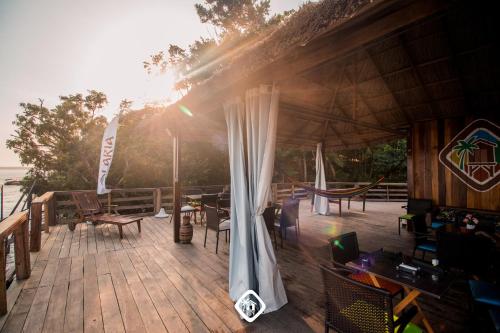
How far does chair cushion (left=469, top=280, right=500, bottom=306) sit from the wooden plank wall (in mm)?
3525

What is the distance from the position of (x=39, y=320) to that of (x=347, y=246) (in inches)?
118

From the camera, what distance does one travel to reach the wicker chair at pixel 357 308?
1.23m

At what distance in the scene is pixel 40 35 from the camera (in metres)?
5.27

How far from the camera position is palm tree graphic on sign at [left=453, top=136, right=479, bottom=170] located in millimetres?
4559

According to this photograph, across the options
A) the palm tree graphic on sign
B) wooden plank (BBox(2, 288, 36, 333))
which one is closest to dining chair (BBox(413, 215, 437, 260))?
the palm tree graphic on sign

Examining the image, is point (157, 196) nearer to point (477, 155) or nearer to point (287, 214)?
point (287, 214)

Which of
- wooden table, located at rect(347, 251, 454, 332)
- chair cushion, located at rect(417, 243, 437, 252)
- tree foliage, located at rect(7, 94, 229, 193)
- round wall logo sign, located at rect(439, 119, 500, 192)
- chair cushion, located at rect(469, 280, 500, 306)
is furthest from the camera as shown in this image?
tree foliage, located at rect(7, 94, 229, 193)

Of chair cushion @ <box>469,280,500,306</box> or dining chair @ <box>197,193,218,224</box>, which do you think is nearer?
chair cushion @ <box>469,280,500,306</box>

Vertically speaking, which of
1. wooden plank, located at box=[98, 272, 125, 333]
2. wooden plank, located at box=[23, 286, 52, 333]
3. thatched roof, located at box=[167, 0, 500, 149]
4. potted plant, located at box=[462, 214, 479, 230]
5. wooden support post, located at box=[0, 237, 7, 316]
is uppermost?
thatched roof, located at box=[167, 0, 500, 149]

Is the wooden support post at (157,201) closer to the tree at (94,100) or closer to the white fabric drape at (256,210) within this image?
the white fabric drape at (256,210)

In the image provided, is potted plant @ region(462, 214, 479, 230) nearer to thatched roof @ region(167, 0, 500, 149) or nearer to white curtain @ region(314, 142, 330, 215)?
thatched roof @ region(167, 0, 500, 149)

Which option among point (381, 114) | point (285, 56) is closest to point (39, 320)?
point (285, 56)

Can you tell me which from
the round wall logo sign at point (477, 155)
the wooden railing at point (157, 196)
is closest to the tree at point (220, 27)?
the wooden railing at point (157, 196)

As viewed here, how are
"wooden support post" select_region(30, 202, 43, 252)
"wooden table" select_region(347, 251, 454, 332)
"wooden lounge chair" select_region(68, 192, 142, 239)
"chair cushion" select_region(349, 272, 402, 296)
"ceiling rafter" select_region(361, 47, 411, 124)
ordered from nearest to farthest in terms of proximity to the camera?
"wooden table" select_region(347, 251, 454, 332) → "chair cushion" select_region(349, 272, 402, 296) → "ceiling rafter" select_region(361, 47, 411, 124) → "wooden support post" select_region(30, 202, 43, 252) → "wooden lounge chair" select_region(68, 192, 142, 239)
